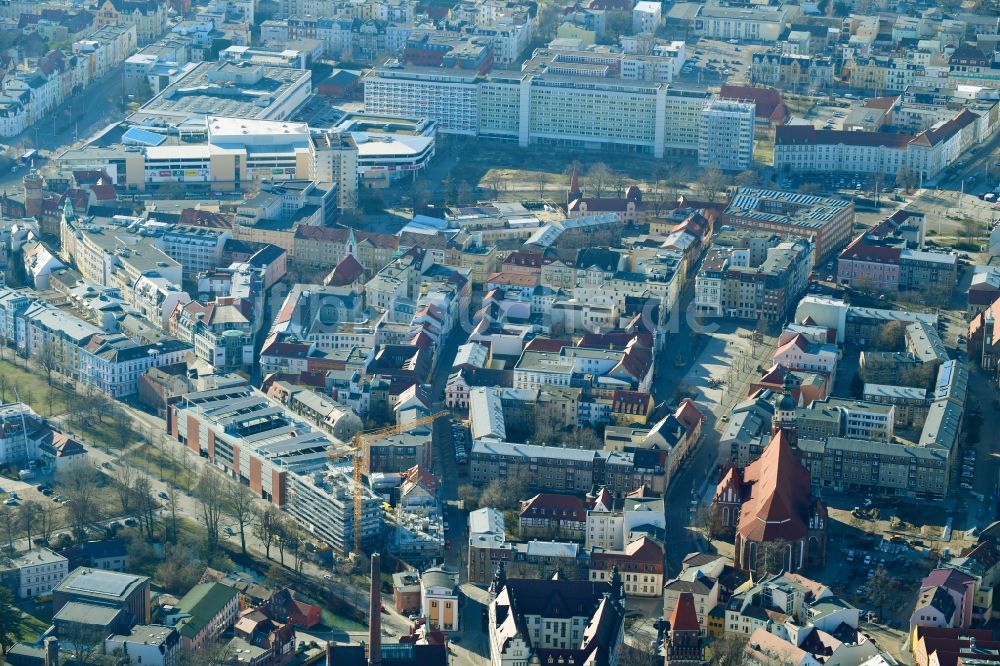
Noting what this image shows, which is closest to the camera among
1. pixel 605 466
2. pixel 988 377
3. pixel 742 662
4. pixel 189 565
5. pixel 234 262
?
pixel 742 662

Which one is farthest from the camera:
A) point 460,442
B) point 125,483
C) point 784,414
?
point 784,414

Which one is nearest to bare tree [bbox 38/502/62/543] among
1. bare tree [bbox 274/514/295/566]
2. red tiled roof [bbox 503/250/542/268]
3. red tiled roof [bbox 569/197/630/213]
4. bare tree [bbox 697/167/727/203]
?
bare tree [bbox 274/514/295/566]

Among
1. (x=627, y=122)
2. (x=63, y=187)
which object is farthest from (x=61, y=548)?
(x=627, y=122)

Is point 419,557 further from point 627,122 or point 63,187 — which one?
point 627,122

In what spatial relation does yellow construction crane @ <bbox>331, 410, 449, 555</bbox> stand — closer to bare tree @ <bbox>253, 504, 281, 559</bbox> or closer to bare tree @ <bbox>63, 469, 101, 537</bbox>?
bare tree @ <bbox>253, 504, 281, 559</bbox>

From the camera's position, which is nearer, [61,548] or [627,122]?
[61,548]

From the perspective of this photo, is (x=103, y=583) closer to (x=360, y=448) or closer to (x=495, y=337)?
(x=360, y=448)

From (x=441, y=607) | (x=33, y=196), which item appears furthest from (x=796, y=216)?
(x=441, y=607)
